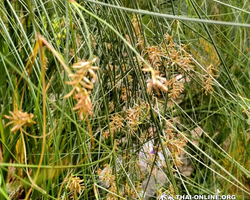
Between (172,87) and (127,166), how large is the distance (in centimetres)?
25

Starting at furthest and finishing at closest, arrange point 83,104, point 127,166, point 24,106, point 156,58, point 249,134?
point 249,134 < point 24,106 < point 127,166 < point 156,58 < point 83,104

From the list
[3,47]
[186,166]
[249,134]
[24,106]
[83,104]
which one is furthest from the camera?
[186,166]

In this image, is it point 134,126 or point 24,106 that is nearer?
point 134,126

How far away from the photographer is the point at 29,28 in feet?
3.59

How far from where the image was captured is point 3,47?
1039mm

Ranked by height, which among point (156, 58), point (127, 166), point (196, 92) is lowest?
point (196, 92)

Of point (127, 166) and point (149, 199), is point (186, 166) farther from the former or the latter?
point (127, 166)

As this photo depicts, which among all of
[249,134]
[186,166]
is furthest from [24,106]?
[249,134]

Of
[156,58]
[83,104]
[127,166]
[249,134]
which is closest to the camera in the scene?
[83,104]

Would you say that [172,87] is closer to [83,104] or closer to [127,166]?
[127,166]

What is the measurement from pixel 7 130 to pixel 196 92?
0.85 metres

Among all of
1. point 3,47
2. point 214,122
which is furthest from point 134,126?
point 214,122

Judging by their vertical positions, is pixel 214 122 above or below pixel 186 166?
above

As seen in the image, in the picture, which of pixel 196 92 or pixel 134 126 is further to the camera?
pixel 196 92
